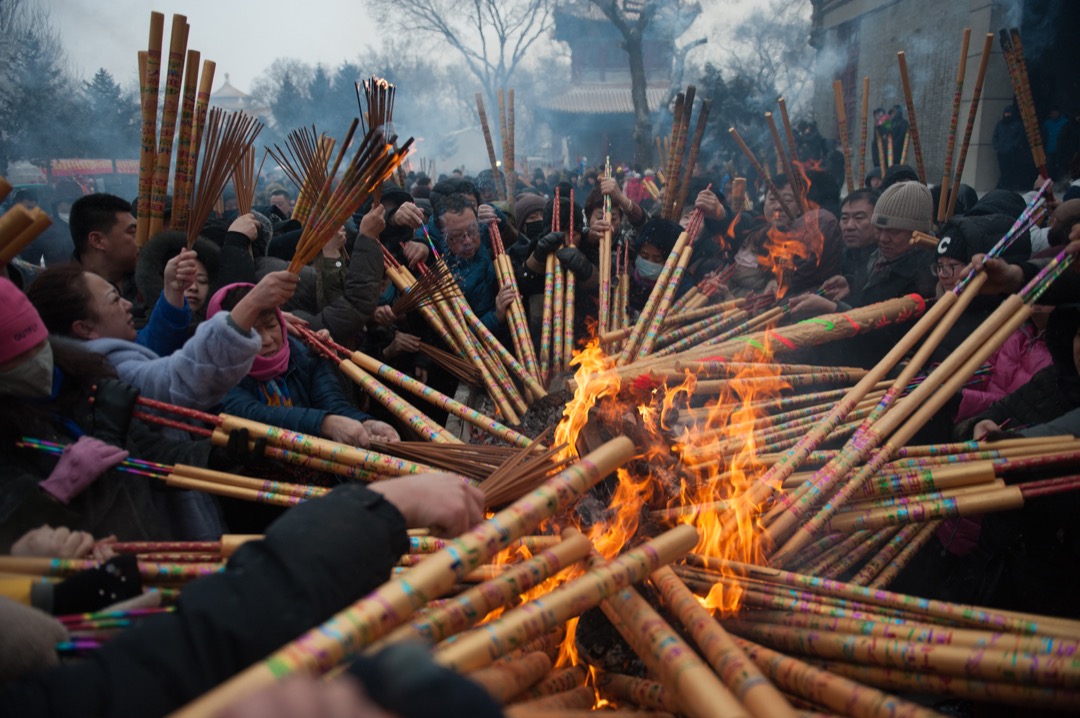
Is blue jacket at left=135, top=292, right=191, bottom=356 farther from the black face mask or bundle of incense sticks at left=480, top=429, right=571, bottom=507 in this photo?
the black face mask

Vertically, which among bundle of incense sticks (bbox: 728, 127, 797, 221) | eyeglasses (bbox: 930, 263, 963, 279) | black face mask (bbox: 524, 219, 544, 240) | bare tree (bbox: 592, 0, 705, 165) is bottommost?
eyeglasses (bbox: 930, 263, 963, 279)

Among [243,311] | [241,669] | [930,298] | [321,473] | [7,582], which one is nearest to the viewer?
[241,669]

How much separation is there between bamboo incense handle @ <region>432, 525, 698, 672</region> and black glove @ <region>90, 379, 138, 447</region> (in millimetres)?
1544

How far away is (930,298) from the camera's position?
4074 mm

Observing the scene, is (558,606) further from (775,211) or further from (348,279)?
(775,211)

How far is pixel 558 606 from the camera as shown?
4.92ft

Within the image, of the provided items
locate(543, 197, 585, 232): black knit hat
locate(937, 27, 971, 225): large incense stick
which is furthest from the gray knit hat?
locate(543, 197, 585, 232): black knit hat

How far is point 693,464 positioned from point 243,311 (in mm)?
1785

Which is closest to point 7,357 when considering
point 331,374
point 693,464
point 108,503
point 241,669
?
point 108,503

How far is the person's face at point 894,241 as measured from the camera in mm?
4363

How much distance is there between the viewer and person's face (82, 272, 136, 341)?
2535mm

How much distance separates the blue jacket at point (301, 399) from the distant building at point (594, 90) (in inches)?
1268

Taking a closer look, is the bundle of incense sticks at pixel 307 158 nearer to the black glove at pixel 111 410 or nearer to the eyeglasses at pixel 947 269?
the black glove at pixel 111 410

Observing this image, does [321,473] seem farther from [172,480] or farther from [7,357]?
[7,357]
